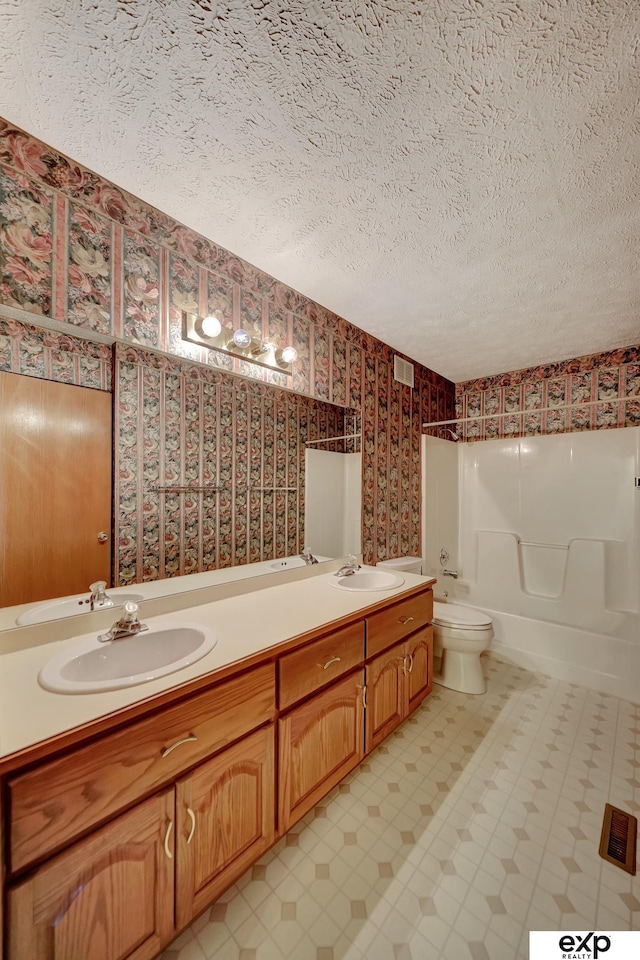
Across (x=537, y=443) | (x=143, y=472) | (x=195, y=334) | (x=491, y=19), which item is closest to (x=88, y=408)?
(x=143, y=472)

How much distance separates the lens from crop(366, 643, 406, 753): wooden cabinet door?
63.7 inches

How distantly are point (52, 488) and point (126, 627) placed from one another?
499mm

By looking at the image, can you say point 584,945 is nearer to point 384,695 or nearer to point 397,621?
point 384,695

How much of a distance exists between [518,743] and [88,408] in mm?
2432

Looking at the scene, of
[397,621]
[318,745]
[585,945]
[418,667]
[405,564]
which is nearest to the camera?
[585,945]

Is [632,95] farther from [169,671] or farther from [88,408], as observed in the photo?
[169,671]

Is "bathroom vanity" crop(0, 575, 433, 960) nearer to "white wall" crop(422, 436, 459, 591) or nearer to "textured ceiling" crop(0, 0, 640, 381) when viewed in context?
"textured ceiling" crop(0, 0, 640, 381)

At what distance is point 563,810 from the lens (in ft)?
4.81

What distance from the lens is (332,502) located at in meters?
2.17

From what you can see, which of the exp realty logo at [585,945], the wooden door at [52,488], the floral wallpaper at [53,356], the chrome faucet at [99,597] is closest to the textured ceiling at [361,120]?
the floral wallpaper at [53,356]

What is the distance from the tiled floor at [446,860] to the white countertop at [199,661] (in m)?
0.77

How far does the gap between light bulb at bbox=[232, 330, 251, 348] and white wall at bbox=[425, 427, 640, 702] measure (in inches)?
73.7

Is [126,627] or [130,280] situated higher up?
[130,280]

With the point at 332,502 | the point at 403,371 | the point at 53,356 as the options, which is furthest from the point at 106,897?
the point at 403,371
